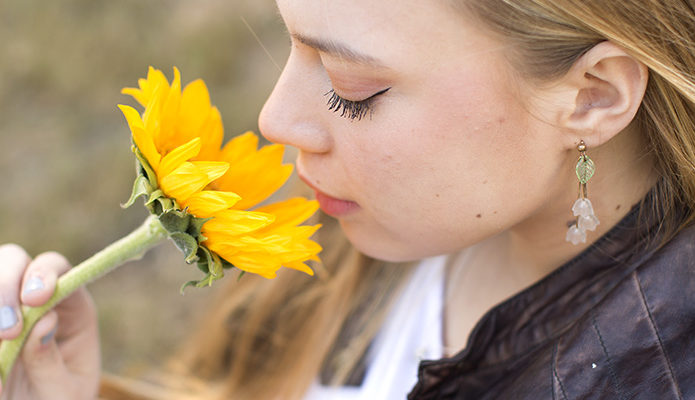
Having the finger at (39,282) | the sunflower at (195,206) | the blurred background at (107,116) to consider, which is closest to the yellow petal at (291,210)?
the sunflower at (195,206)

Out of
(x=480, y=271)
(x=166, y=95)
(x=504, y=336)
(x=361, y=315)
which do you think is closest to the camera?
(x=166, y=95)

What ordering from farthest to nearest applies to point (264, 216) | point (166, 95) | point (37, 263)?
point (37, 263)
point (166, 95)
point (264, 216)

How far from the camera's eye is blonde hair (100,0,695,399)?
1180 millimetres

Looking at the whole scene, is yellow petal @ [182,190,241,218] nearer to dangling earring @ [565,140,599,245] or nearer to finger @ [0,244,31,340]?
finger @ [0,244,31,340]

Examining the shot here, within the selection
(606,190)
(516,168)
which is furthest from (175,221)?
(606,190)

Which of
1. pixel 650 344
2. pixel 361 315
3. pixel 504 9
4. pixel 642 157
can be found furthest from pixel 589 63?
pixel 361 315

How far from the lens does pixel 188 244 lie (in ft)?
3.85

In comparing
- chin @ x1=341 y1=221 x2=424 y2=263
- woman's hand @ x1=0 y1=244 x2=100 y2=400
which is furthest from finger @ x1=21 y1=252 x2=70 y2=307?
chin @ x1=341 y1=221 x2=424 y2=263

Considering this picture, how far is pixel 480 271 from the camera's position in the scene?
75.7 inches

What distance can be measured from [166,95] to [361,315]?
104 centimetres

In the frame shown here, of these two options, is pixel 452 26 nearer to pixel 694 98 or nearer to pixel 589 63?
pixel 589 63

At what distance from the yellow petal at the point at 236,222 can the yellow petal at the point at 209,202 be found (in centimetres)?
2

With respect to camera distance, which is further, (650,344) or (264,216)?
(650,344)

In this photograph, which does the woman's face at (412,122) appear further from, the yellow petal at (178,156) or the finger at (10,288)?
the finger at (10,288)
